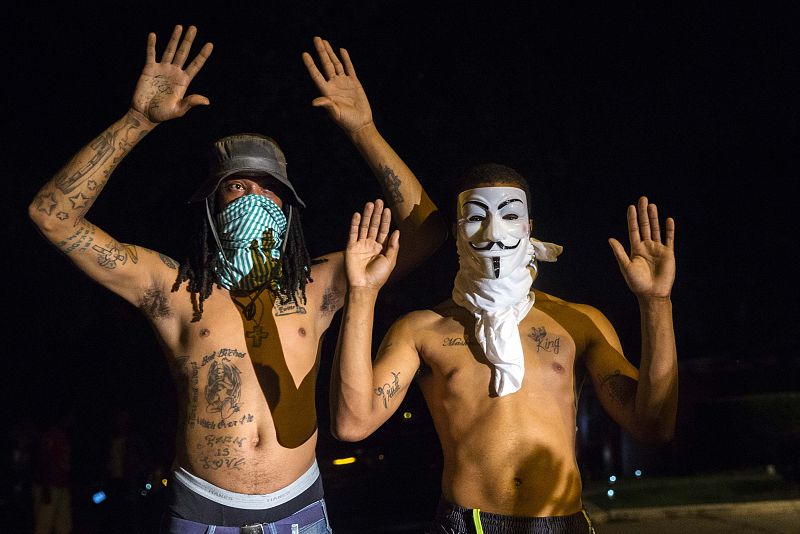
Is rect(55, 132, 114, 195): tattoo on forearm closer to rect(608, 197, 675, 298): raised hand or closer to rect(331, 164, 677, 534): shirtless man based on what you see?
rect(331, 164, 677, 534): shirtless man

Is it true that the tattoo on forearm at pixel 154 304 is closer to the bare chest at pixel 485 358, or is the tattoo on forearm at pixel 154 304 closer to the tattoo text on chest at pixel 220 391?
the tattoo text on chest at pixel 220 391

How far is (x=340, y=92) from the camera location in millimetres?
4484

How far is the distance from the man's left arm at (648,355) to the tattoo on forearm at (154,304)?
6.76ft

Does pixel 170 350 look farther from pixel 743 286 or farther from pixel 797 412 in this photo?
pixel 797 412

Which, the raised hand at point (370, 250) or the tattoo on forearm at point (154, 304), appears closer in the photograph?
the raised hand at point (370, 250)

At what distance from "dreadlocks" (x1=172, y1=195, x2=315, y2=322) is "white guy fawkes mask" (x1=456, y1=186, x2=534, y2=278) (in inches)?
33.2

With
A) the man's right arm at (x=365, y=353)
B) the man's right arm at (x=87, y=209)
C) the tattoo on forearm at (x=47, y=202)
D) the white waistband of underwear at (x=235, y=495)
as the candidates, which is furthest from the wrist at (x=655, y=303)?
the tattoo on forearm at (x=47, y=202)

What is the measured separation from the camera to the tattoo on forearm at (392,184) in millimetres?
4367

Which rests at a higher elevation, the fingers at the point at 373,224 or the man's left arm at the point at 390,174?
the man's left arm at the point at 390,174

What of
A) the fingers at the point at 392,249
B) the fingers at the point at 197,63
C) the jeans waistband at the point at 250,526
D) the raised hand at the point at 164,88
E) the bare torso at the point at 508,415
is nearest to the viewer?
the bare torso at the point at 508,415

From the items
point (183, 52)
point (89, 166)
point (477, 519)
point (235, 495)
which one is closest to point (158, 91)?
point (183, 52)

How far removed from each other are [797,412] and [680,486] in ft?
8.10

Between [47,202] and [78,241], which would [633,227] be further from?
[47,202]

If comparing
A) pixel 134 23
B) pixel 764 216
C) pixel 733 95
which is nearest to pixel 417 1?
pixel 134 23
